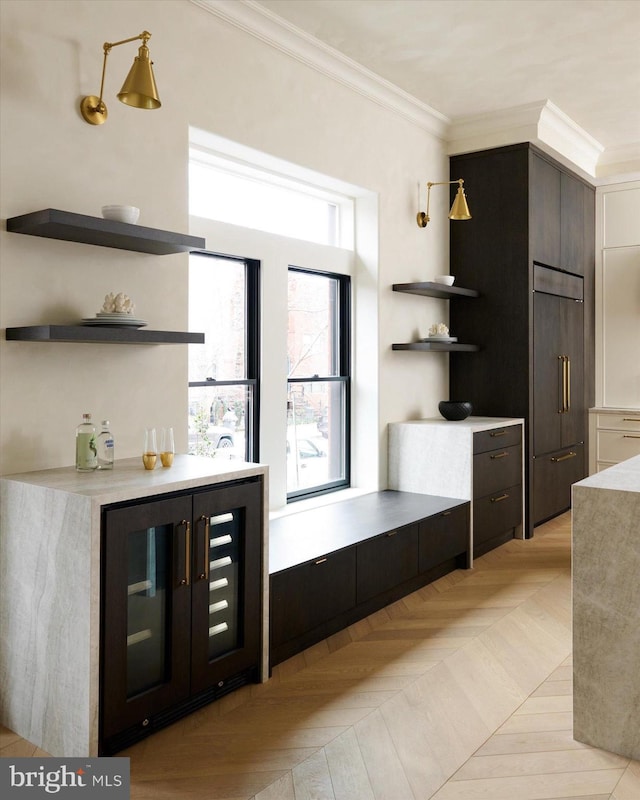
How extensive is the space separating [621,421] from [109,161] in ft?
15.0

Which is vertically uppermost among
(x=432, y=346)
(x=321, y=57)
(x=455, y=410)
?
(x=321, y=57)

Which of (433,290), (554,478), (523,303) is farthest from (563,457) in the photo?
(433,290)

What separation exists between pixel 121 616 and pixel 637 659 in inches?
62.6

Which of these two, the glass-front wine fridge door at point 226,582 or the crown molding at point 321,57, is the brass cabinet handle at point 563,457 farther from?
the glass-front wine fridge door at point 226,582

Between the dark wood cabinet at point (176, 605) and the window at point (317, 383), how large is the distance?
1.52m

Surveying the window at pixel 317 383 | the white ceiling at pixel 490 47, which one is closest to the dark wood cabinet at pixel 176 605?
the window at pixel 317 383

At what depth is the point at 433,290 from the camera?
4535mm

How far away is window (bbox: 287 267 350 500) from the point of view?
4141 millimetres

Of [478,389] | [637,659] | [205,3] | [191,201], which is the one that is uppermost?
[205,3]

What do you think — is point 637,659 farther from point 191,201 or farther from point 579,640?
point 191,201

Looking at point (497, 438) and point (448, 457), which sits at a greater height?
point (497, 438)

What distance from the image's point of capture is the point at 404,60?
13.1ft

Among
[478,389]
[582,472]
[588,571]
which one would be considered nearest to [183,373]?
[588,571]

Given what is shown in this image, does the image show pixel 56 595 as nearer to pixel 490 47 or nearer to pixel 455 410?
pixel 455 410
